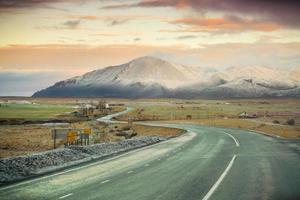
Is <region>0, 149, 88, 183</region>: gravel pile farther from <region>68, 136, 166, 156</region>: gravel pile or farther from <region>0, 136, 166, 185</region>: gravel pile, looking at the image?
<region>68, 136, 166, 156</region>: gravel pile

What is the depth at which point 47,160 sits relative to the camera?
22.8 meters

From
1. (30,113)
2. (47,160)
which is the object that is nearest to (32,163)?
(47,160)

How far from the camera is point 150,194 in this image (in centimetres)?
1476

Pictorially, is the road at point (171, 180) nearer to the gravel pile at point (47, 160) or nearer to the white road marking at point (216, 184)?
the white road marking at point (216, 184)

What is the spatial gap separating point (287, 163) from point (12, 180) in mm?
13413

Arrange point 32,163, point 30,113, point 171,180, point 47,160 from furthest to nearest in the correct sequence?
point 30,113 < point 47,160 < point 32,163 < point 171,180

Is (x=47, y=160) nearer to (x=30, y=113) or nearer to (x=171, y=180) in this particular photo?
(x=171, y=180)

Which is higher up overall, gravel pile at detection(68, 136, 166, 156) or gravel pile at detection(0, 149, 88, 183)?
gravel pile at detection(0, 149, 88, 183)

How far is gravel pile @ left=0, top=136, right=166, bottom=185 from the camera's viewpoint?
19078 mm

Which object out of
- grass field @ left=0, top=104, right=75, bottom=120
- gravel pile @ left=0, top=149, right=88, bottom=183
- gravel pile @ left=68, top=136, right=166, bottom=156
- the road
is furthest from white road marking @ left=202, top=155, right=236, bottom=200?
grass field @ left=0, top=104, right=75, bottom=120

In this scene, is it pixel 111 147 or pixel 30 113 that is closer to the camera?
pixel 111 147

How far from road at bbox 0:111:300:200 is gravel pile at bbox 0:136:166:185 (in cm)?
91

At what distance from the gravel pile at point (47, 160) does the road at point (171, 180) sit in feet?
2.99

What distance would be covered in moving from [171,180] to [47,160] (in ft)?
24.4
